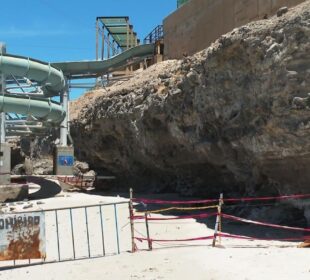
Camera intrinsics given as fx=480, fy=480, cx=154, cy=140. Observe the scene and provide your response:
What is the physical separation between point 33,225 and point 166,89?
42.3 ft

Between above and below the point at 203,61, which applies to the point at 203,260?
below

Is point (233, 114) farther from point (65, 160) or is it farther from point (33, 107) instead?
point (65, 160)

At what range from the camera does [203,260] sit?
935 centimetres

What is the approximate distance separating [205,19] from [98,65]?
20277 mm

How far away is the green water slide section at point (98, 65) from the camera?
39812 millimetres

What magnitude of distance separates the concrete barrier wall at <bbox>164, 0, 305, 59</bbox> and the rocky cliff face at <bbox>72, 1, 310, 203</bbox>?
1727 millimetres

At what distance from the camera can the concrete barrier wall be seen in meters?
16.5

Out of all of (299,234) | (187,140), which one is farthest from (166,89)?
(299,234)

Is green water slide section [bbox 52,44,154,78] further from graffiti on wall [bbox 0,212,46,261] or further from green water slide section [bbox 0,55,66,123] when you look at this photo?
graffiti on wall [bbox 0,212,46,261]

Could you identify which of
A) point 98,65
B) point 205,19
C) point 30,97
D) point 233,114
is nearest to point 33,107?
point 30,97

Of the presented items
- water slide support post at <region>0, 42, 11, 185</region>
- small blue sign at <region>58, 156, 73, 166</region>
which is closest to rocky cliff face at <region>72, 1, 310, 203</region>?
water slide support post at <region>0, 42, 11, 185</region>

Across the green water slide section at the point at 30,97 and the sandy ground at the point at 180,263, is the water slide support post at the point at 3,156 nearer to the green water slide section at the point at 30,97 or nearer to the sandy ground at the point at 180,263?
the green water slide section at the point at 30,97

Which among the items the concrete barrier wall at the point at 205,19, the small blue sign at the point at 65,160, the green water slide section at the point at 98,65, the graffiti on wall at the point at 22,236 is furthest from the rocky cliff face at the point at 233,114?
the green water slide section at the point at 98,65

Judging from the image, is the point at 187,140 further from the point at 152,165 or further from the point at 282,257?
the point at 282,257
